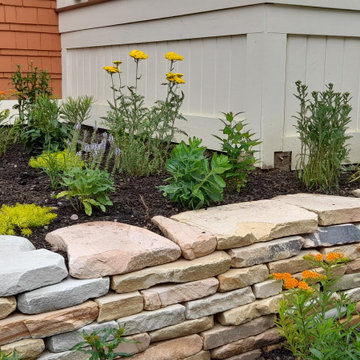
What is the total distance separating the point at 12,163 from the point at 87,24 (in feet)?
8.15

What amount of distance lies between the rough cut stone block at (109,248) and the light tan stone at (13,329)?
0.90 feet

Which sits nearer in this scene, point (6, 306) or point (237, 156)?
point (6, 306)

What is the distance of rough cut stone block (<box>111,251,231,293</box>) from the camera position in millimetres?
2197

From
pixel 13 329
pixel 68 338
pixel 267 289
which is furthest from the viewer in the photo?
pixel 267 289

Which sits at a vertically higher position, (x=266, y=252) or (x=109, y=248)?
(x=109, y=248)

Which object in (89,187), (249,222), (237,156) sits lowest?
(249,222)

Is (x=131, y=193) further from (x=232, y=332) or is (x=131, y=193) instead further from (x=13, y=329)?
(x=13, y=329)

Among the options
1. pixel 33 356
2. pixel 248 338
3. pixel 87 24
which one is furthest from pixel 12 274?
pixel 87 24

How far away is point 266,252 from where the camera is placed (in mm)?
2553

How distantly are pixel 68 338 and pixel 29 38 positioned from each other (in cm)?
530

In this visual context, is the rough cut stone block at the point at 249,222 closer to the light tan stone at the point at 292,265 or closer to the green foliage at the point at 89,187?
the light tan stone at the point at 292,265

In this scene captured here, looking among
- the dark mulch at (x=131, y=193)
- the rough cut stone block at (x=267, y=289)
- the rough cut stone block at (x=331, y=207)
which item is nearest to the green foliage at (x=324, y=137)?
the dark mulch at (x=131, y=193)

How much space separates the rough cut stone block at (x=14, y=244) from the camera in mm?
2238

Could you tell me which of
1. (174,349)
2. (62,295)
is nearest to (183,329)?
Result: (174,349)
